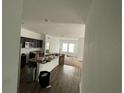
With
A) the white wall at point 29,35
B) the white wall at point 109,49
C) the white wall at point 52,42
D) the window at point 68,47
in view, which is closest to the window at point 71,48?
the window at point 68,47

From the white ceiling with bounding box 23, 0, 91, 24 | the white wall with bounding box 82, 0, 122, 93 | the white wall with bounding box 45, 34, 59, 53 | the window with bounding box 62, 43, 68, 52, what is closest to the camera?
the white wall with bounding box 82, 0, 122, 93

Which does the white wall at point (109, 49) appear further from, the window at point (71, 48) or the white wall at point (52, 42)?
the window at point (71, 48)

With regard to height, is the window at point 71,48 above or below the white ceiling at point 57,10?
below

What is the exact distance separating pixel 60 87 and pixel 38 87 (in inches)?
34.5

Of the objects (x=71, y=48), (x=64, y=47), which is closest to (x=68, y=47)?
(x=71, y=48)

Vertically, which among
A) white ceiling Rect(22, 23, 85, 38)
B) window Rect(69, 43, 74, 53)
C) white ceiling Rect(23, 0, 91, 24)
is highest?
white ceiling Rect(22, 23, 85, 38)

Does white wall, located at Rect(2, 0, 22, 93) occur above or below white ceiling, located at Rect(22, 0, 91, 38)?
below

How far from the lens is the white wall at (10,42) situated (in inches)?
36.2

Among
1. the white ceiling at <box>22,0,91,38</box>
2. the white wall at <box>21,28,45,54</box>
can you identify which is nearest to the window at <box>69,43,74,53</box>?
the white wall at <box>21,28,45,54</box>

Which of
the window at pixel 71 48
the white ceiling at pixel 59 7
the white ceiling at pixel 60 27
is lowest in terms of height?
the window at pixel 71 48

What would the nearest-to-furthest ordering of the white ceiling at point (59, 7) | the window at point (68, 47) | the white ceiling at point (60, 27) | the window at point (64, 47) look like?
the white ceiling at point (59, 7) < the white ceiling at point (60, 27) < the window at point (68, 47) < the window at point (64, 47)

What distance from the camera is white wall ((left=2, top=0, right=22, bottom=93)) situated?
0.92 meters

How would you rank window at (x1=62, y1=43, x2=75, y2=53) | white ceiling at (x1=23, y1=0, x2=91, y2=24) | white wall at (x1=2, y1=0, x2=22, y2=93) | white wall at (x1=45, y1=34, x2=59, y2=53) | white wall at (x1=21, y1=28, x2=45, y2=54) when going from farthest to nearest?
window at (x1=62, y1=43, x2=75, y2=53)
white wall at (x1=45, y1=34, x2=59, y2=53)
white wall at (x1=21, y1=28, x2=45, y2=54)
white ceiling at (x1=23, y1=0, x2=91, y2=24)
white wall at (x1=2, y1=0, x2=22, y2=93)

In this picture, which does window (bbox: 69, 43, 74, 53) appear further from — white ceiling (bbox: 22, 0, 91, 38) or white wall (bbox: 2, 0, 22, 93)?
white wall (bbox: 2, 0, 22, 93)
